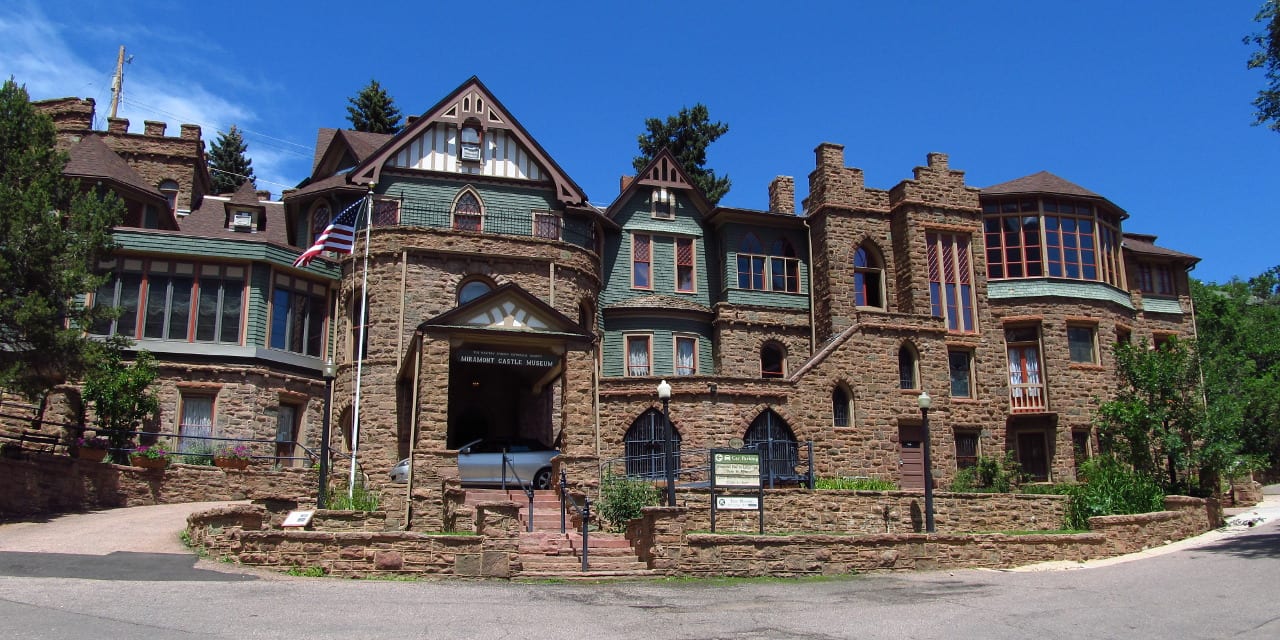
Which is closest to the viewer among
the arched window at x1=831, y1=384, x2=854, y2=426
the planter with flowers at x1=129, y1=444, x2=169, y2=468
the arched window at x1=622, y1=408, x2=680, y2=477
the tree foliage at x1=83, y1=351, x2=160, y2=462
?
the planter with flowers at x1=129, y1=444, x2=169, y2=468

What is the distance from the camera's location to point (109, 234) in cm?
2262

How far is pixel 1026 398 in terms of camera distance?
3216 cm

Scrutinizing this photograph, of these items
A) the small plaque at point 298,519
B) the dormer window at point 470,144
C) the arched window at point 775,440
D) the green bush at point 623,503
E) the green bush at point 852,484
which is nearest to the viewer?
the small plaque at point 298,519

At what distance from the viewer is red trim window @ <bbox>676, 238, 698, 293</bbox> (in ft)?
109

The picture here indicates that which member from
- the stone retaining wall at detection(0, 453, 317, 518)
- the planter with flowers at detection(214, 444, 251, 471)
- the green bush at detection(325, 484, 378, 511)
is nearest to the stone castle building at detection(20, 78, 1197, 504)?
the green bush at detection(325, 484, 378, 511)

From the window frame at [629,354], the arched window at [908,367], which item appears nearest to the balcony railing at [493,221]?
the window frame at [629,354]

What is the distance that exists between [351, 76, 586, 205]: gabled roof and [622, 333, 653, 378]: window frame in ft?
15.4

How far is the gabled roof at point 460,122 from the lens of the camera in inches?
1142

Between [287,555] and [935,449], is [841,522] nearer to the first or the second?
[935,449]

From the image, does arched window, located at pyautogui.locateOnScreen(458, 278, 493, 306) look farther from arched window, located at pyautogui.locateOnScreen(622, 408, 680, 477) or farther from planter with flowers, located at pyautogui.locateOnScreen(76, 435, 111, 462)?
planter with flowers, located at pyautogui.locateOnScreen(76, 435, 111, 462)

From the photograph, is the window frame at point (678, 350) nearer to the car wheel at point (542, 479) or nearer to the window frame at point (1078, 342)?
the car wheel at point (542, 479)

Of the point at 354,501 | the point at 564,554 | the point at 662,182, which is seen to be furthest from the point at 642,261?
the point at 564,554

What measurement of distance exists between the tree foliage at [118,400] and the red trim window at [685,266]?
1681 cm

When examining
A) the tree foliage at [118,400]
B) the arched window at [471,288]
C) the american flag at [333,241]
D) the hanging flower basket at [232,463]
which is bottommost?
the hanging flower basket at [232,463]
